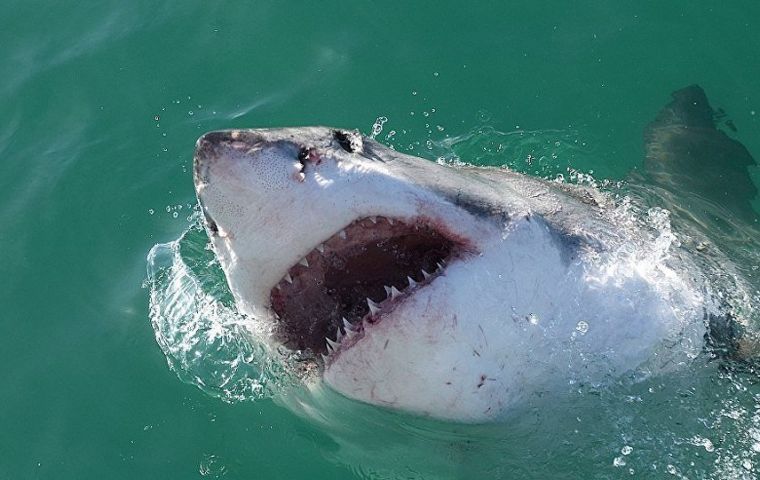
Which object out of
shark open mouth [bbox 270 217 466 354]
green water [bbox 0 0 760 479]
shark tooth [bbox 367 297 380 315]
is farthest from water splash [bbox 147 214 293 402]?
shark tooth [bbox 367 297 380 315]

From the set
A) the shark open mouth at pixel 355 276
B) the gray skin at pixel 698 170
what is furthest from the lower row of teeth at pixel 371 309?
the gray skin at pixel 698 170

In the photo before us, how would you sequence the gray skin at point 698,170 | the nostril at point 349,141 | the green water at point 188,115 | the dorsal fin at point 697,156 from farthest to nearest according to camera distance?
the dorsal fin at point 697,156 → the gray skin at point 698,170 → the green water at point 188,115 → the nostril at point 349,141

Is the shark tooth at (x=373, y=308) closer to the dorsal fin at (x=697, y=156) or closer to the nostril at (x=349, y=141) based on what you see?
the nostril at (x=349, y=141)

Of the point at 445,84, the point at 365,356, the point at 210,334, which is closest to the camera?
the point at 365,356

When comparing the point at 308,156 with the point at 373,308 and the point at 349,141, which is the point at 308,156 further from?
the point at 373,308

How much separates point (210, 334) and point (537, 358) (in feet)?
6.24

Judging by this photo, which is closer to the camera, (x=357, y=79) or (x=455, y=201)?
(x=455, y=201)

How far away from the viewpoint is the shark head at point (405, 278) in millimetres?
2553

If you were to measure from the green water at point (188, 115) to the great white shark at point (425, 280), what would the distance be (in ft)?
3.83

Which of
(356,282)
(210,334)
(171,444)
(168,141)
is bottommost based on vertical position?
(171,444)

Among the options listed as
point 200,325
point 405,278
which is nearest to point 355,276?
point 405,278

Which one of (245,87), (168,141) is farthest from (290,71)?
(168,141)

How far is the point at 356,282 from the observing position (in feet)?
9.23

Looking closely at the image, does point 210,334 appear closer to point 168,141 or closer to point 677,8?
point 168,141
